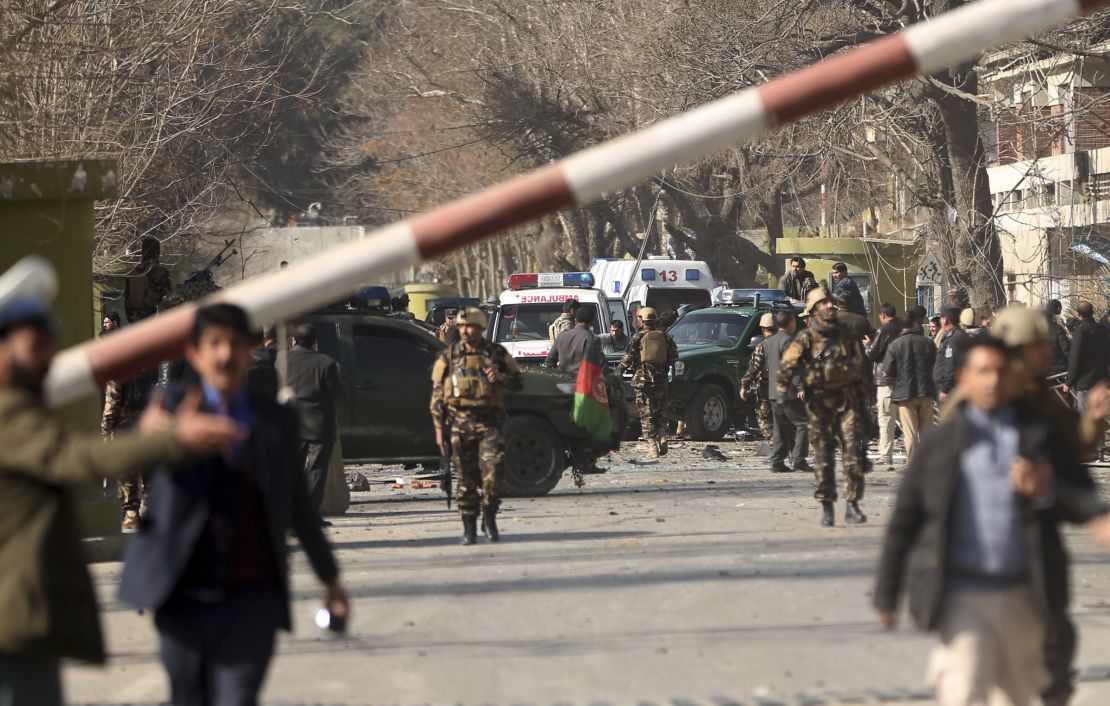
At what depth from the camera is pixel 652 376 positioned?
22531 mm

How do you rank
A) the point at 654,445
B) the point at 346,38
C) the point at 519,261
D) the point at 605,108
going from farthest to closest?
the point at 519,261 < the point at 346,38 < the point at 605,108 < the point at 654,445

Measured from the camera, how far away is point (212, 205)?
1153 inches

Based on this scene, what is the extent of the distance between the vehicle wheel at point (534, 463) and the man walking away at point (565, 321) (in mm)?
4540

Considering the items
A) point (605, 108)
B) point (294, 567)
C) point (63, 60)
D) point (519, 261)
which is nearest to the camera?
point (294, 567)

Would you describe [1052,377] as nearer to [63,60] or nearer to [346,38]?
[63,60]

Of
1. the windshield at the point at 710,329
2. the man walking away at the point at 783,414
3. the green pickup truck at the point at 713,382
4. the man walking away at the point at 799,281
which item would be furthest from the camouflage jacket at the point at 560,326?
the man walking away at the point at 783,414

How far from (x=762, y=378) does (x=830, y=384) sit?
6504mm

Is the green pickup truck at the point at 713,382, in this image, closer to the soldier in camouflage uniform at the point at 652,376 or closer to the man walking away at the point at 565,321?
the man walking away at the point at 565,321

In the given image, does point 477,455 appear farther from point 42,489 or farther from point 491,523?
point 42,489

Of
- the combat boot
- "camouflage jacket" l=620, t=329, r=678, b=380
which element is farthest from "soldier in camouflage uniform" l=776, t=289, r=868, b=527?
"camouflage jacket" l=620, t=329, r=678, b=380

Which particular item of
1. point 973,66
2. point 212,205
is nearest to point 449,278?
point 212,205

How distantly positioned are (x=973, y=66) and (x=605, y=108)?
62.7 ft

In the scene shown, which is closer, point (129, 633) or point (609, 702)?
point (609, 702)

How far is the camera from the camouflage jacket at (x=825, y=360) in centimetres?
1417
